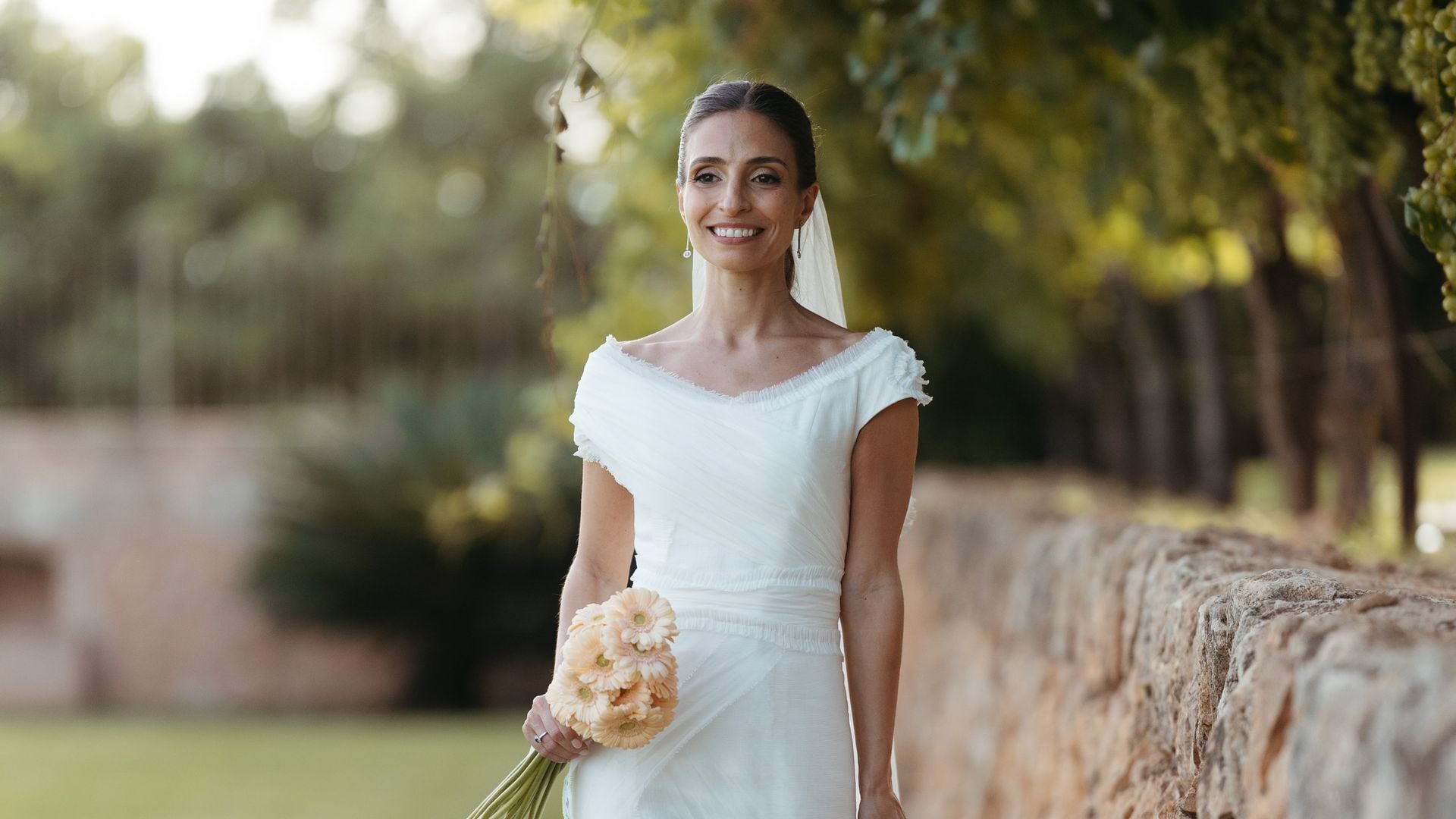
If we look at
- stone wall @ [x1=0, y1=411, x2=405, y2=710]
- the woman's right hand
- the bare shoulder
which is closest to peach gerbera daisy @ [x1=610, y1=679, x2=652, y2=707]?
the woman's right hand

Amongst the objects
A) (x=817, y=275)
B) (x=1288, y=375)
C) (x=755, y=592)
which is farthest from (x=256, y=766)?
(x=755, y=592)

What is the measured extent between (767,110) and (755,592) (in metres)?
0.66

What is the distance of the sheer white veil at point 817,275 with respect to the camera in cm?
248

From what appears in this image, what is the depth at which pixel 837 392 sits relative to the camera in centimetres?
200

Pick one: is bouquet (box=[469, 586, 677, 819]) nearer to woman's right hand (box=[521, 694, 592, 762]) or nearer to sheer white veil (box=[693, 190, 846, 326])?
woman's right hand (box=[521, 694, 592, 762])

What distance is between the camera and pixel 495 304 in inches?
661

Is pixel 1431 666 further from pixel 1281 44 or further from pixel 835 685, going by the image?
pixel 1281 44

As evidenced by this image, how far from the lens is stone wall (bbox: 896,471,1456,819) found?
3.93 feet

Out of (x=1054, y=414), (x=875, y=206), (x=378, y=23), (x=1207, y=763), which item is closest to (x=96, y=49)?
(x=378, y=23)

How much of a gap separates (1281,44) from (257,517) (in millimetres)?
11990

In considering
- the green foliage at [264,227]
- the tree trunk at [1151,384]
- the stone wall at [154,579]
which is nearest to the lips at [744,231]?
the tree trunk at [1151,384]

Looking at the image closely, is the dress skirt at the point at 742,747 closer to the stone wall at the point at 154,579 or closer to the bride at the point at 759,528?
the bride at the point at 759,528

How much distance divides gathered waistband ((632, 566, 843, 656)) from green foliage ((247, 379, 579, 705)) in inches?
413

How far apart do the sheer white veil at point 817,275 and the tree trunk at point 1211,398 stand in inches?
159
